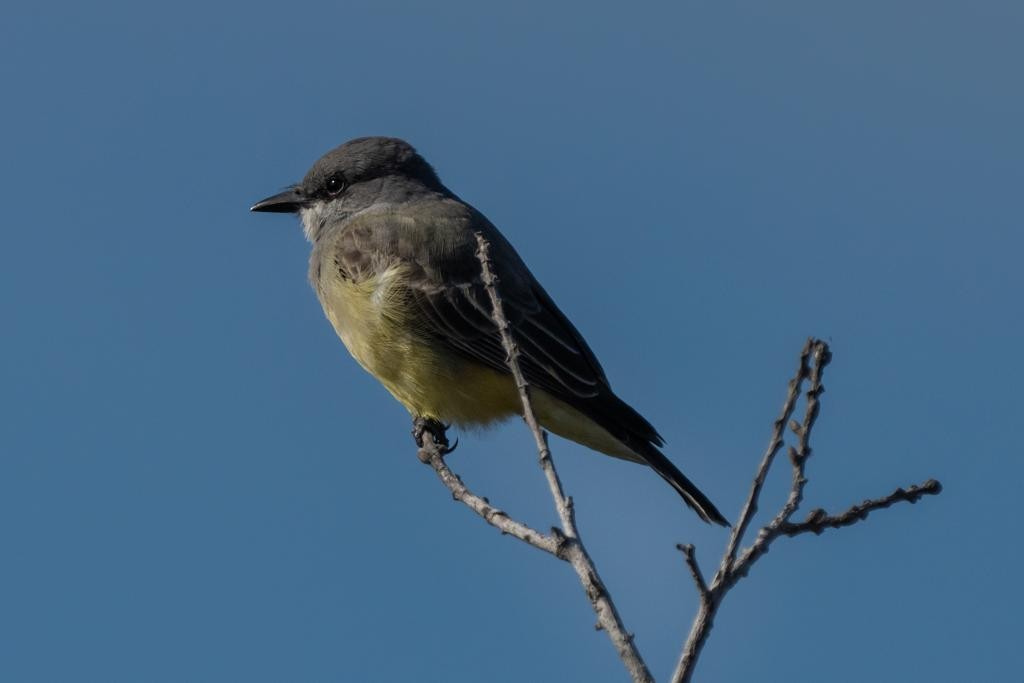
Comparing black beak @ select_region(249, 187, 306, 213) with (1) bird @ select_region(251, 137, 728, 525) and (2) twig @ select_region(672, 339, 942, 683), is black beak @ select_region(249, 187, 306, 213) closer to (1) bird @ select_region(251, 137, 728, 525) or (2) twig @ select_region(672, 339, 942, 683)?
(1) bird @ select_region(251, 137, 728, 525)

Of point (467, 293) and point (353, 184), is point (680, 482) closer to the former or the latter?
point (467, 293)

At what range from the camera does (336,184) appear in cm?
843

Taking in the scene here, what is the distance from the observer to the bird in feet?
22.8

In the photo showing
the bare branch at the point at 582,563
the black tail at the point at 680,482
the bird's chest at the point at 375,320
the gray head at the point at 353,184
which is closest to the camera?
the bare branch at the point at 582,563

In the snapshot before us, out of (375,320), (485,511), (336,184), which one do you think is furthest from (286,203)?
(485,511)

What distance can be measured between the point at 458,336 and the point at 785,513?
3814 mm

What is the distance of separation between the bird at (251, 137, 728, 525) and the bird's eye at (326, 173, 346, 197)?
683mm

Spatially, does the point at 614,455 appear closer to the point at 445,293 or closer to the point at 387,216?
the point at 445,293

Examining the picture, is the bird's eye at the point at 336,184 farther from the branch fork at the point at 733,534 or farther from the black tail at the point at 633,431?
the branch fork at the point at 733,534

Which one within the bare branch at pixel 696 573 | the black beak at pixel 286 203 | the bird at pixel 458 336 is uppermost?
the black beak at pixel 286 203

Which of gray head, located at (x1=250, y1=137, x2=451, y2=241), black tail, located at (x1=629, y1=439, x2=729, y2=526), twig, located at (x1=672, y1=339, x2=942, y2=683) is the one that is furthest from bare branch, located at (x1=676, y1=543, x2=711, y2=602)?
gray head, located at (x1=250, y1=137, x2=451, y2=241)

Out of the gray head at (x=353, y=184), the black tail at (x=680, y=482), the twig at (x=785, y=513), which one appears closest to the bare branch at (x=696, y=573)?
the twig at (x=785, y=513)

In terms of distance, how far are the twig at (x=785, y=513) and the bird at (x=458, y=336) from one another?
126 inches

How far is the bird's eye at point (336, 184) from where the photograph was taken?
8414mm
